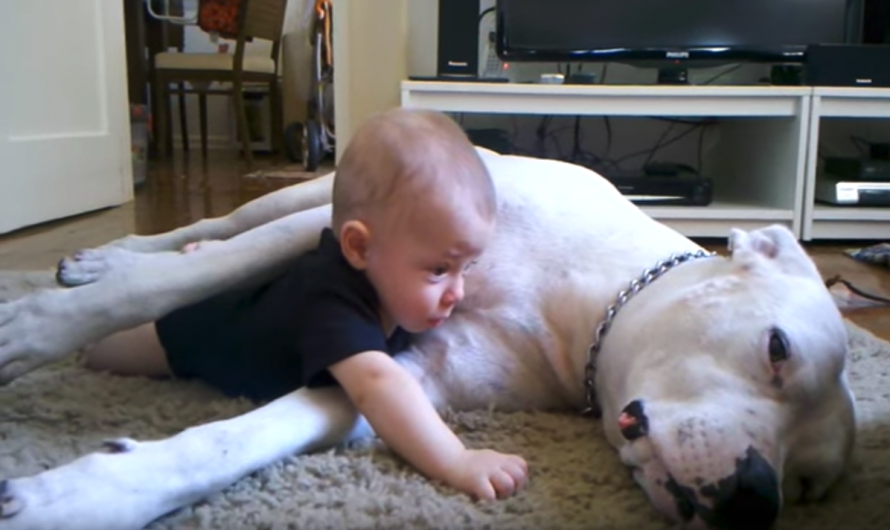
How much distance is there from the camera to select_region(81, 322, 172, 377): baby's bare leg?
1251 millimetres

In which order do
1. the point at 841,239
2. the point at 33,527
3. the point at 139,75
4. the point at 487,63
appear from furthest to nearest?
the point at 139,75
the point at 487,63
the point at 841,239
the point at 33,527

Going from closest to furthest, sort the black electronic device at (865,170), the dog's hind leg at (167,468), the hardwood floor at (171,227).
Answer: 1. the dog's hind leg at (167,468)
2. the hardwood floor at (171,227)
3. the black electronic device at (865,170)

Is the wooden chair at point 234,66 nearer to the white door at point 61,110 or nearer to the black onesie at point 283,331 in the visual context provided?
the white door at point 61,110

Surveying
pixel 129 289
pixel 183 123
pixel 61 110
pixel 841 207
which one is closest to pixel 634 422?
pixel 129 289

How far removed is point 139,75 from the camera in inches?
197

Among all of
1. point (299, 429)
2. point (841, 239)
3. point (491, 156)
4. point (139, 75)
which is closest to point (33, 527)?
point (299, 429)

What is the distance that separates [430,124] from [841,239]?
224 cm

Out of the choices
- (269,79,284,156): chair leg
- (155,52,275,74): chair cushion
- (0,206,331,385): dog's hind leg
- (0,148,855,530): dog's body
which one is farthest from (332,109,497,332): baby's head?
(269,79,284,156): chair leg

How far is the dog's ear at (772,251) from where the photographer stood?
1.03m

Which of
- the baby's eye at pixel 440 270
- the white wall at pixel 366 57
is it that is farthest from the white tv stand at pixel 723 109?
the baby's eye at pixel 440 270

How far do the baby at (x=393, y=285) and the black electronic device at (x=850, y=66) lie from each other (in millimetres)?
2054

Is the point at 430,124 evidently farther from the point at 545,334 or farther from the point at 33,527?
the point at 33,527

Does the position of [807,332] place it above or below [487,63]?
below

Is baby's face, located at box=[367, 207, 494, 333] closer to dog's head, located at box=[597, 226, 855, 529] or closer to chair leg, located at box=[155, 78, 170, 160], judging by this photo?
dog's head, located at box=[597, 226, 855, 529]
